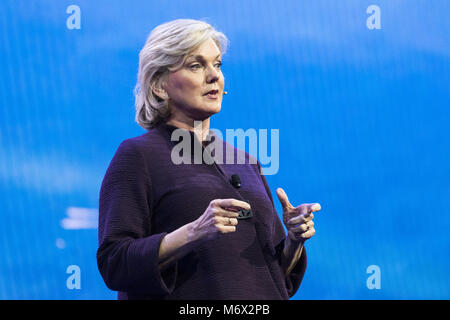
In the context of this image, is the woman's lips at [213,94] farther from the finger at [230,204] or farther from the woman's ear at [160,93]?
the finger at [230,204]

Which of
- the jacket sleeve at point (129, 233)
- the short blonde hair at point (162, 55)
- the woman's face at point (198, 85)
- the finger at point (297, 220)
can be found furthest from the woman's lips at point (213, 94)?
the finger at point (297, 220)

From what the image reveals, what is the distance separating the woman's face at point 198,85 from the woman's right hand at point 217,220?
1.34 ft

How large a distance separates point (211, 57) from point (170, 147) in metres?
0.29

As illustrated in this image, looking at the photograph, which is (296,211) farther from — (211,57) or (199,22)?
(199,22)

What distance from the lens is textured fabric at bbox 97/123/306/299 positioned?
1.22 meters

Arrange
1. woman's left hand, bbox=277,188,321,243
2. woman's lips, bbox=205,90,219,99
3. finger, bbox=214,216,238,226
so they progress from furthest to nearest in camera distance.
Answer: woman's lips, bbox=205,90,219,99 → woman's left hand, bbox=277,188,321,243 → finger, bbox=214,216,238,226

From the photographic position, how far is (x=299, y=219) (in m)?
1.39

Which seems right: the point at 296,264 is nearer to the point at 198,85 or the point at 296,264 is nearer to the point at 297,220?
the point at 297,220

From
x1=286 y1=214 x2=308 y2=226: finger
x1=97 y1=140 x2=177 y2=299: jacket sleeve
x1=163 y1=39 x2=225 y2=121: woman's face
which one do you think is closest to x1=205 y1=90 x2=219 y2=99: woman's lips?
x1=163 y1=39 x2=225 y2=121: woman's face

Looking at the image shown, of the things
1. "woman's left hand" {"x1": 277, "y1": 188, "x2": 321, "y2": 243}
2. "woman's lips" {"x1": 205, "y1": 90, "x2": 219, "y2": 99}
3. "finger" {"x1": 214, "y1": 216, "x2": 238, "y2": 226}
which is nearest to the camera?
"finger" {"x1": 214, "y1": 216, "x2": 238, "y2": 226}

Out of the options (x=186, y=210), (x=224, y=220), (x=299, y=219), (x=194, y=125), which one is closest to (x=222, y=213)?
(x=224, y=220)

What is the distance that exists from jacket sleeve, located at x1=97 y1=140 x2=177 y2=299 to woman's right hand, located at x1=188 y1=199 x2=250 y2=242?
109mm

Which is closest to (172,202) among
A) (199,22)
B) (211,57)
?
(211,57)

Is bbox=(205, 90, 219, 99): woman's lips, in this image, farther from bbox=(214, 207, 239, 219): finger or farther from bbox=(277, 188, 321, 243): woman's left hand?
bbox=(214, 207, 239, 219): finger
